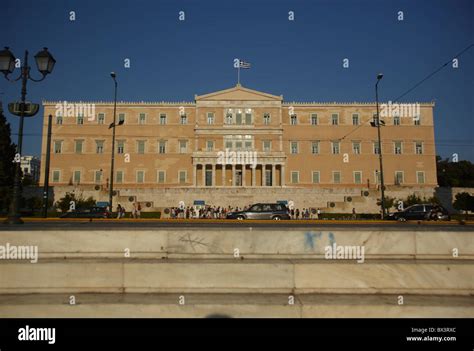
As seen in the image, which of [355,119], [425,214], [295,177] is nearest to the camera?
[425,214]

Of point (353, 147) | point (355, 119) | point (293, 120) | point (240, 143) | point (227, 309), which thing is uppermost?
point (355, 119)

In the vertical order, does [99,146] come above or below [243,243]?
above

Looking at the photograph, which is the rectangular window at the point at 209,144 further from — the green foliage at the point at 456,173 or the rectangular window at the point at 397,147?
the green foliage at the point at 456,173

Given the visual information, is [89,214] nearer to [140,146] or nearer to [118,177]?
[118,177]

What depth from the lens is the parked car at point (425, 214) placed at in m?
22.6

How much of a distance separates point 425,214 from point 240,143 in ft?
113

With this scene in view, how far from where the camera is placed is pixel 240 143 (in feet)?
179

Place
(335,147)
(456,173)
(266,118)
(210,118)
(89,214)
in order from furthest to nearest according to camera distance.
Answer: (456,173) → (266,118) → (335,147) → (210,118) → (89,214)

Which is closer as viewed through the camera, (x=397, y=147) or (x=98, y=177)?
(x=98, y=177)

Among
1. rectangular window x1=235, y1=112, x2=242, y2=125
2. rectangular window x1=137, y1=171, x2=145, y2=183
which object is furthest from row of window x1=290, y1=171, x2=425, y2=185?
rectangular window x1=137, y1=171, x2=145, y2=183

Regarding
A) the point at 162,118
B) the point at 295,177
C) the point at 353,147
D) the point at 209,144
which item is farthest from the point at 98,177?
the point at 353,147

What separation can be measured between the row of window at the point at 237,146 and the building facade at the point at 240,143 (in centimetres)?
16
